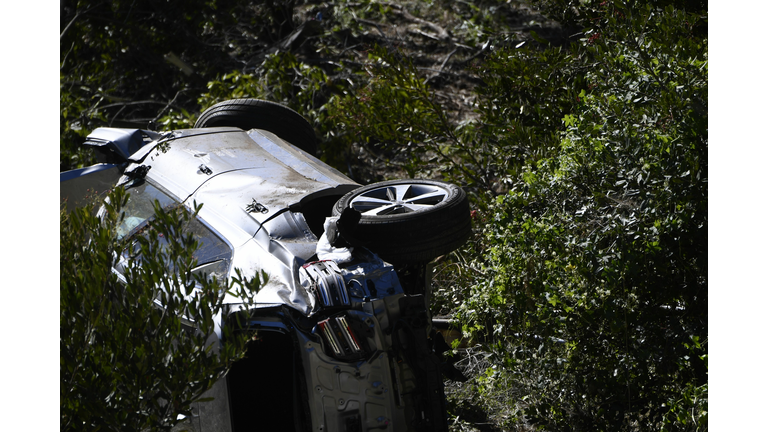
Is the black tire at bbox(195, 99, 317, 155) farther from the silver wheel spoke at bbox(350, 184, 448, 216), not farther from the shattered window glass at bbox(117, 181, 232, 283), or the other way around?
the silver wheel spoke at bbox(350, 184, 448, 216)

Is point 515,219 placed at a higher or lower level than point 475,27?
lower

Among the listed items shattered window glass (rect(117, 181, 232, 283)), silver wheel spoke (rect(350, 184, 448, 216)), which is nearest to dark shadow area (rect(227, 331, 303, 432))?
shattered window glass (rect(117, 181, 232, 283))

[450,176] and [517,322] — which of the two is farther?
[450,176]

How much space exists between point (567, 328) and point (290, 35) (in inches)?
272

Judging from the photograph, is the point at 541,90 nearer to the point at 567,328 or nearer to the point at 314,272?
the point at 567,328

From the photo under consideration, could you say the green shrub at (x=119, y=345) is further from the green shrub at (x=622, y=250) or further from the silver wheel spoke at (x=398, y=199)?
the green shrub at (x=622, y=250)

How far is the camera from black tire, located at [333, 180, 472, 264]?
3.65 m

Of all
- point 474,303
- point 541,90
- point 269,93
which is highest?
point 269,93

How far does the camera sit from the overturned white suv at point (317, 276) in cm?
329

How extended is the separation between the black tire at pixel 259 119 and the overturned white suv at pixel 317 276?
1.11 metres

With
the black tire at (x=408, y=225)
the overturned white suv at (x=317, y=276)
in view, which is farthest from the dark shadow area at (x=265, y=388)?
the black tire at (x=408, y=225)

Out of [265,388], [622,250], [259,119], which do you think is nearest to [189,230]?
[265,388]

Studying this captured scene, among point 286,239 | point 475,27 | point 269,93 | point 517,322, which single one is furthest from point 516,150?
point 475,27

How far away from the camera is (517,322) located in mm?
4285
